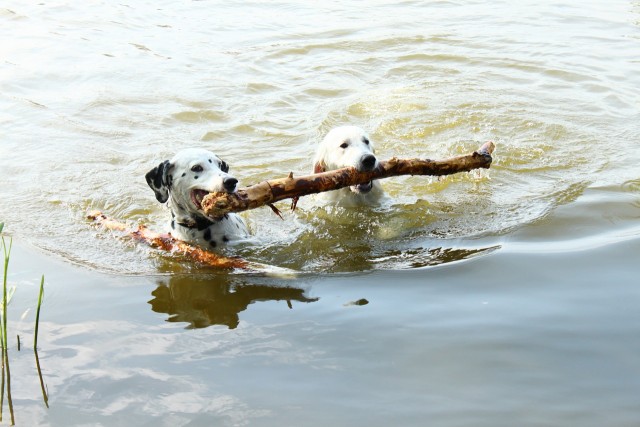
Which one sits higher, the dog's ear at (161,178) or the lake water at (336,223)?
the dog's ear at (161,178)

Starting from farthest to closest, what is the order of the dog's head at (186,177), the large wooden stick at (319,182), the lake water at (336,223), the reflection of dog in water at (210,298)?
1. the dog's head at (186,177)
2. the large wooden stick at (319,182)
3. the reflection of dog in water at (210,298)
4. the lake water at (336,223)

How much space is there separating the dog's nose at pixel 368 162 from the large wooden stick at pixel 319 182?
0.05 m

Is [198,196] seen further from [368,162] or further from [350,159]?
[368,162]

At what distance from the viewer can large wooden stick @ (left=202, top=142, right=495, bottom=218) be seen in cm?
670

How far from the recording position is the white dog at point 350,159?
7488mm

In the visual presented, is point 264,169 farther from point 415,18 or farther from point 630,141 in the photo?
point 415,18

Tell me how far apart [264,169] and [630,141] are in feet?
14.9

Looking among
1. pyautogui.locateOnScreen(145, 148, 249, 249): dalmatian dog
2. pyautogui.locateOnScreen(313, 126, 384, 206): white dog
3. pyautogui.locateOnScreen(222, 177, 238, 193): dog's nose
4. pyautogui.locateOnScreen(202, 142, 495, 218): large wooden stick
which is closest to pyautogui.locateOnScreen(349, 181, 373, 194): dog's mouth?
pyautogui.locateOnScreen(313, 126, 384, 206): white dog

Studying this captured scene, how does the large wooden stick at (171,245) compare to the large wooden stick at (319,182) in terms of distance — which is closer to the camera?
the large wooden stick at (319,182)

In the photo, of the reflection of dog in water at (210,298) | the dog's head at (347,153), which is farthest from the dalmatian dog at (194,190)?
the dog's head at (347,153)

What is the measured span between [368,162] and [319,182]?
Result: 1.99ft

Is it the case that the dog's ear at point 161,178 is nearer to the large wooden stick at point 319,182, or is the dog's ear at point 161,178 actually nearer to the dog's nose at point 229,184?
the large wooden stick at point 319,182

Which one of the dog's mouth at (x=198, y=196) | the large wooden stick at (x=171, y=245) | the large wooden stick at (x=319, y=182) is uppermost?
the large wooden stick at (x=319, y=182)

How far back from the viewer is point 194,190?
289 inches
